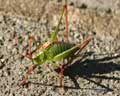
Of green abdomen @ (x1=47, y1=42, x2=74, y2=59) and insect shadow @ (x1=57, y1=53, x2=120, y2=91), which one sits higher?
green abdomen @ (x1=47, y1=42, x2=74, y2=59)

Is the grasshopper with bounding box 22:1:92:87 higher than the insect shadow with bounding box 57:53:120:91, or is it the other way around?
the grasshopper with bounding box 22:1:92:87

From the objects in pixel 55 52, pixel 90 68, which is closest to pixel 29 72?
pixel 55 52

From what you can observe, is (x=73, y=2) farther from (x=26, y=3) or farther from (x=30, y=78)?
(x=30, y=78)

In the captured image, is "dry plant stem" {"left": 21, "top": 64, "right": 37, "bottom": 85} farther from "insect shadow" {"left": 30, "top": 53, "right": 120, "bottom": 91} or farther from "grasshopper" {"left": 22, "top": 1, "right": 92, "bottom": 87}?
"insect shadow" {"left": 30, "top": 53, "right": 120, "bottom": 91}

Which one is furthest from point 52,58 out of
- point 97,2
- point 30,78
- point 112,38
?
point 97,2

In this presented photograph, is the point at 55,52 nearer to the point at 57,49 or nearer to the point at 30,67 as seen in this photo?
the point at 57,49

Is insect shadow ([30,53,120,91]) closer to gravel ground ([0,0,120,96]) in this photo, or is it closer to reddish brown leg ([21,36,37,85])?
gravel ground ([0,0,120,96])

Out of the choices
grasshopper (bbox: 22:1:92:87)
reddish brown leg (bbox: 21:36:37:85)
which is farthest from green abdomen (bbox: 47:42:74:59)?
reddish brown leg (bbox: 21:36:37:85)

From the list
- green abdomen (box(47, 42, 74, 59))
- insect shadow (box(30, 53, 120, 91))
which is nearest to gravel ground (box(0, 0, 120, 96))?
insect shadow (box(30, 53, 120, 91))
